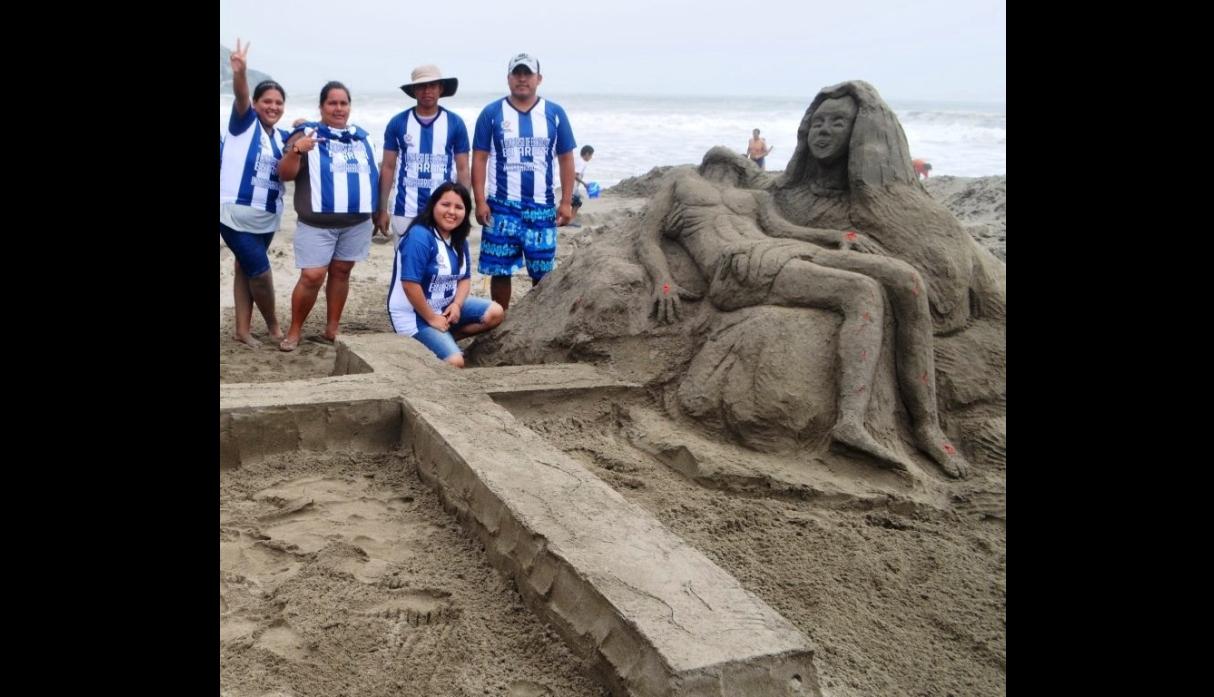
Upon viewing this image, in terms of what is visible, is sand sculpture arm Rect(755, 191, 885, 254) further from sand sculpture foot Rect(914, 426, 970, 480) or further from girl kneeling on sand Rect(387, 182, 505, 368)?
girl kneeling on sand Rect(387, 182, 505, 368)

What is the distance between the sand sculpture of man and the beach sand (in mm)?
385

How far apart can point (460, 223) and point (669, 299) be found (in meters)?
1.13

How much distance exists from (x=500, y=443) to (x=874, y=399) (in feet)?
4.83

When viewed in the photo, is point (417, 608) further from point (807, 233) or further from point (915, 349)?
point (807, 233)

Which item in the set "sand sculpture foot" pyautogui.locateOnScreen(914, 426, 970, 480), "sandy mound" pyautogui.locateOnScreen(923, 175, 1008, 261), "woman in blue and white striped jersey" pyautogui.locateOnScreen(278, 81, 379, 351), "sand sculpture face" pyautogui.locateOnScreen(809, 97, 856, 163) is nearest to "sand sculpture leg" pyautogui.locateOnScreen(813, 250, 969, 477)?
"sand sculpture foot" pyautogui.locateOnScreen(914, 426, 970, 480)

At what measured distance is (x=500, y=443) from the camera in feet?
11.5

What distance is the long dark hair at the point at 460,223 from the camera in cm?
504

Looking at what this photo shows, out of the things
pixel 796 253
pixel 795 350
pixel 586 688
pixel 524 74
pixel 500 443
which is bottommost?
pixel 586 688

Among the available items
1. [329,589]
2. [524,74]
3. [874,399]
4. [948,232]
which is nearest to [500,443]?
[329,589]

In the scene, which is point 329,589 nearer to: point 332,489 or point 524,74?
point 332,489

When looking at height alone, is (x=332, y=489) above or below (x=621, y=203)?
below

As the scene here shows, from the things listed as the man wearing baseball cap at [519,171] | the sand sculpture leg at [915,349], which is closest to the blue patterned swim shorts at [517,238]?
the man wearing baseball cap at [519,171]

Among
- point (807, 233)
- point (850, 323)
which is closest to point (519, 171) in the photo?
point (807, 233)

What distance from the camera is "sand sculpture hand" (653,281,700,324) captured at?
4.68 meters
